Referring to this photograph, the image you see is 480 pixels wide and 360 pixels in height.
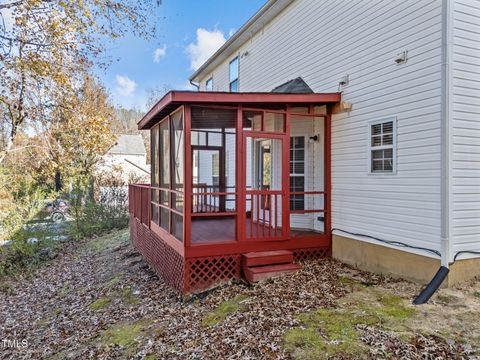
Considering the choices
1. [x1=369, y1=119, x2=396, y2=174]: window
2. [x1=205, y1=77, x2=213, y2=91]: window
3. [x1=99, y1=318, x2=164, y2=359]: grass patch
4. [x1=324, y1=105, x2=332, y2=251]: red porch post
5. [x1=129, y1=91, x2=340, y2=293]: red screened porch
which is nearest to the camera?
[x1=99, y1=318, x2=164, y2=359]: grass patch

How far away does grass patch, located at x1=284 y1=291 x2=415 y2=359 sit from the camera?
358 cm

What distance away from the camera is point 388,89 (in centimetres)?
578

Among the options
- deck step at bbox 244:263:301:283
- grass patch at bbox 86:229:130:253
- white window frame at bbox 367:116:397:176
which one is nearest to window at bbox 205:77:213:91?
grass patch at bbox 86:229:130:253

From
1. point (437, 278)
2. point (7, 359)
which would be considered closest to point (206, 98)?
point (437, 278)

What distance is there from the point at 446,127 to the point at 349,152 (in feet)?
6.49

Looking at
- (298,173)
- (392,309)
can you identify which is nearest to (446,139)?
(392,309)

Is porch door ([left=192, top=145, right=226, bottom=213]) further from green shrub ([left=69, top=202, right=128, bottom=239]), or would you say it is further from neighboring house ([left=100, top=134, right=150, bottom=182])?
neighboring house ([left=100, top=134, right=150, bottom=182])

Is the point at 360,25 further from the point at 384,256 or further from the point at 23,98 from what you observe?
the point at 23,98

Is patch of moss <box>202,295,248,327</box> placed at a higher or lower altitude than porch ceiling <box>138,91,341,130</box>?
lower

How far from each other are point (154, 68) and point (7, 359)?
36151mm

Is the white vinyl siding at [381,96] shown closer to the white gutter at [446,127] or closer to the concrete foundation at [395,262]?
the white gutter at [446,127]

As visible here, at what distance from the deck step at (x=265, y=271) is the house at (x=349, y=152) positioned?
39 mm

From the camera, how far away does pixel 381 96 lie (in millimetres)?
5918

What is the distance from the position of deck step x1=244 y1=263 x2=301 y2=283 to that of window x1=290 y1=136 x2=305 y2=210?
6.59 feet
